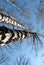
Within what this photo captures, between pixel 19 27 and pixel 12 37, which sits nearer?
pixel 12 37

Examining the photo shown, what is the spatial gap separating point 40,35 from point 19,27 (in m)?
0.38

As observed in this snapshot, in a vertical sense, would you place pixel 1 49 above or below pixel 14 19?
below

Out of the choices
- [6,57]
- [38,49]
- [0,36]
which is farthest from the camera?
[38,49]

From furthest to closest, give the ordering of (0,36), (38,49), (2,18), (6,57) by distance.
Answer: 1. (38,49)
2. (6,57)
3. (2,18)
4. (0,36)

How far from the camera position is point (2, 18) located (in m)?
3.18

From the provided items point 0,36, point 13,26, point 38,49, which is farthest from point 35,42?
point 0,36

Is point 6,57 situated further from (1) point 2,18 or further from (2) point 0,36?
(2) point 0,36

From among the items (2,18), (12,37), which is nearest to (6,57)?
(2,18)

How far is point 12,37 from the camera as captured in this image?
94.7 inches

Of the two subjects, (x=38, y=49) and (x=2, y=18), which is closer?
(x=2, y=18)

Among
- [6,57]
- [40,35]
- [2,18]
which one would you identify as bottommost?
[6,57]

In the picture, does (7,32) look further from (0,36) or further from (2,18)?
(2,18)

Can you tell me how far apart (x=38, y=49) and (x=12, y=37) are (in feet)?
5.06

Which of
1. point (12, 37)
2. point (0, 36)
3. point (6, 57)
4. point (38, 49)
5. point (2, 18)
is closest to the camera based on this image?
point (0, 36)
